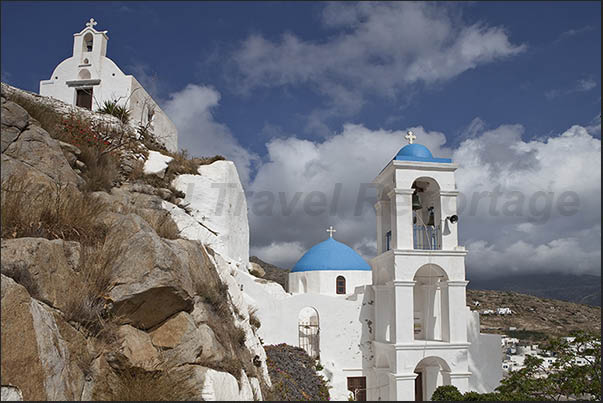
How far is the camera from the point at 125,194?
8008 mm

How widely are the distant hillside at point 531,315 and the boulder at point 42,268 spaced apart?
23507mm

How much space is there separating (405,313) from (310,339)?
3826 millimetres

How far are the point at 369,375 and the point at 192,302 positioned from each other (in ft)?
36.9

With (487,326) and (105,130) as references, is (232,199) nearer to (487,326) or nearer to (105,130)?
(105,130)

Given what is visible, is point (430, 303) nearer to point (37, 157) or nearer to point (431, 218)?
point (431, 218)

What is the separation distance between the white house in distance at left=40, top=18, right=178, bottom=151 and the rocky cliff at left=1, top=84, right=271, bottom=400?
893cm

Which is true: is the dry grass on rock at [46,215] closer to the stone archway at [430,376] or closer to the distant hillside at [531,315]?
the stone archway at [430,376]

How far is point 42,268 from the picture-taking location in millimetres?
4316

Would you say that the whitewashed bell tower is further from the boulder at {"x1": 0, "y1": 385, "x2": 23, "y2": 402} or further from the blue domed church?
the boulder at {"x1": 0, "y1": 385, "x2": 23, "y2": 402}

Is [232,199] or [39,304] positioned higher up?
[232,199]

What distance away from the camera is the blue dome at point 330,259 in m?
19.4

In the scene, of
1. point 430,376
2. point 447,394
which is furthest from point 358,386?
point 447,394

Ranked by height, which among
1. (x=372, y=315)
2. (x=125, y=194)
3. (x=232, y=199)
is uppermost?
(x=232, y=199)

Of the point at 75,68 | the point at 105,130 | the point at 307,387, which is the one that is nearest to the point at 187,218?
the point at 105,130
